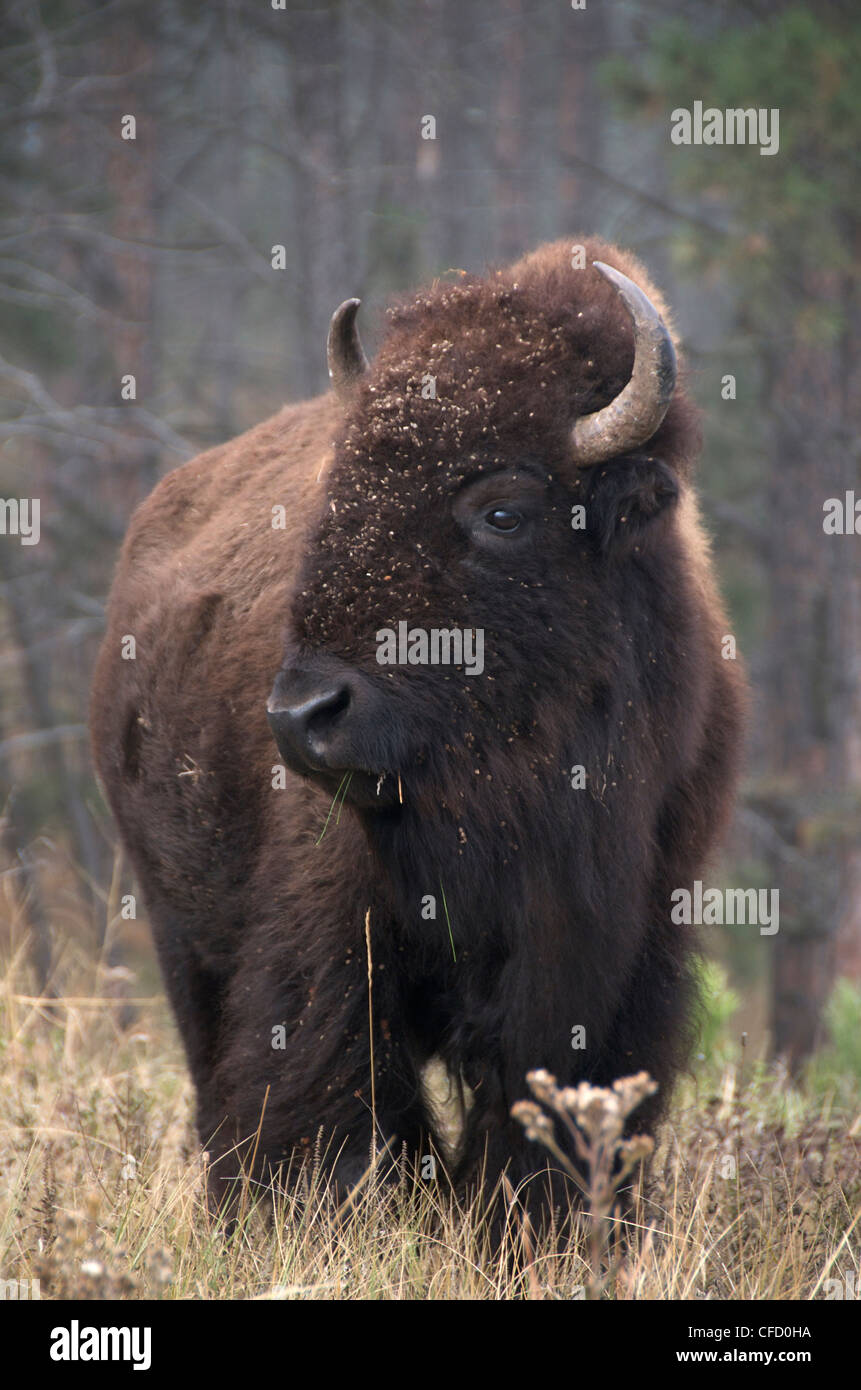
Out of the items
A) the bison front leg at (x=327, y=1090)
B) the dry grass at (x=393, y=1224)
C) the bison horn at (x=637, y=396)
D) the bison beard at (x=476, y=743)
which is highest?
the bison horn at (x=637, y=396)

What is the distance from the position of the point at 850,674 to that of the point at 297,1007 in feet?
25.4

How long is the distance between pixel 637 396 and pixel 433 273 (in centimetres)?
363

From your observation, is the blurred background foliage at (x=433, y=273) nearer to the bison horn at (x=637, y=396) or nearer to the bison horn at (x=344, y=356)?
the bison horn at (x=344, y=356)

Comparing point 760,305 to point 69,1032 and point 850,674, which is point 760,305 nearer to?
point 850,674

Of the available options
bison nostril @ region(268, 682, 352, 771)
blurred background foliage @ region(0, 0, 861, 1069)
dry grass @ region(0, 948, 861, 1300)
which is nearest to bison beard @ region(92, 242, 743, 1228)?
bison nostril @ region(268, 682, 352, 771)

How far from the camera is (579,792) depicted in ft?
13.5

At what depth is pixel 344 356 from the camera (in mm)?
4539

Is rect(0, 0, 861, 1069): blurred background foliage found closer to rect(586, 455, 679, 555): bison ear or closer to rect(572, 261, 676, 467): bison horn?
rect(586, 455, 679, 555): bison ear

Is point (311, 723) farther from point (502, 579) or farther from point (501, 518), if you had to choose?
point (501, 518)

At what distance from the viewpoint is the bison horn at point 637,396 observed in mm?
3928

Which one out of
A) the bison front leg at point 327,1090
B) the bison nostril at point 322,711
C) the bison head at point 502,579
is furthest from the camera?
the bison front leg at point 327,1090

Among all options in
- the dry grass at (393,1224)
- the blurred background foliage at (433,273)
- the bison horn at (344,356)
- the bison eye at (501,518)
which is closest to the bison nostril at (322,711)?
the bison eye at (501,518)

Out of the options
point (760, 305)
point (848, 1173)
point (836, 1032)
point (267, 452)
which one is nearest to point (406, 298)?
point (267, 452)

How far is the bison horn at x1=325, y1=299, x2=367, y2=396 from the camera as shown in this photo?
14.6ft
